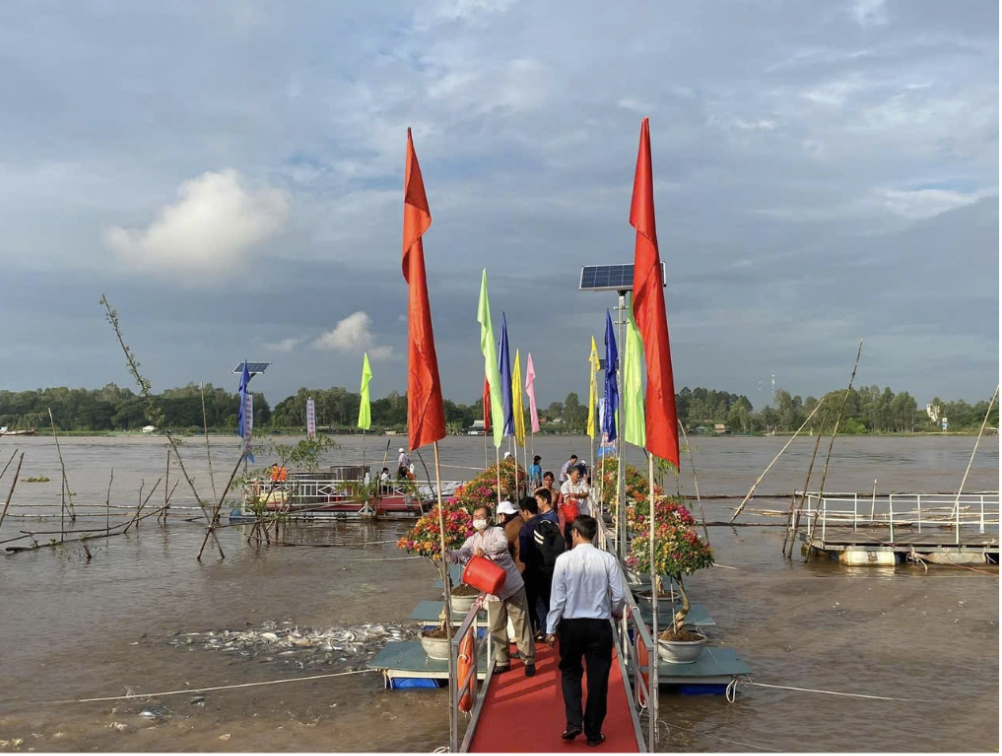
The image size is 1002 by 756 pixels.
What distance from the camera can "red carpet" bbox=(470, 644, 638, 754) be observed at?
21.1 ft

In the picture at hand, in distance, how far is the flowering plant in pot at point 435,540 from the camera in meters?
9.77

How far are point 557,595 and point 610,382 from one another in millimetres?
13237

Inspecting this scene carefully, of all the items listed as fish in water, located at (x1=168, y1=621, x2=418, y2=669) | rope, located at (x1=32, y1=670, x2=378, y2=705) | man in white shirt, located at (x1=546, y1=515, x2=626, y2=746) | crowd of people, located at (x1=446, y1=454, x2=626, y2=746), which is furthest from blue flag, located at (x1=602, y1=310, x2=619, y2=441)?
man in white shirt, located at (x1=546, y1=515, x2=626, y2=746)

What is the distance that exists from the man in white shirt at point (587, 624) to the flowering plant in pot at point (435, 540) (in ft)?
11.4

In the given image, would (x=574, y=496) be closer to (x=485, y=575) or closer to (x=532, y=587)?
(x=532, y=587)

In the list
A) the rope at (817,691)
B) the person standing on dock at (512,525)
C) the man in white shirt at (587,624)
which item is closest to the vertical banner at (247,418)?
the person standing on dock at (512,525)

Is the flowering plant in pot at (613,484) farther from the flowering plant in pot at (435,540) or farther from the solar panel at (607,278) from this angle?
the flowering plant in pot at (435,540)

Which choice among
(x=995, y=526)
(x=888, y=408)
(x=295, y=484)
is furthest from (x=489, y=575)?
(x=888, y=408)

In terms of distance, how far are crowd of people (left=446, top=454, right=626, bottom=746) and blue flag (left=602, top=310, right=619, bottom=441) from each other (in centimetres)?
938

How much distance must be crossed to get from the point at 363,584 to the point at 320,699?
7.44 metres

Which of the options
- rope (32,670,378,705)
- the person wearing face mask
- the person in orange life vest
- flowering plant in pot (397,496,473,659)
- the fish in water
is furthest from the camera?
the person in orange life vest

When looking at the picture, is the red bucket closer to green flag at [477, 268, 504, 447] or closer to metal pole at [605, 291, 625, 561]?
metal pole at [605, 291, 625, 561]

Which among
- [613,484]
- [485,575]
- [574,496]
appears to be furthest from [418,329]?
[613,484]

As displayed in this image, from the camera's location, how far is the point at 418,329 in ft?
23.6
